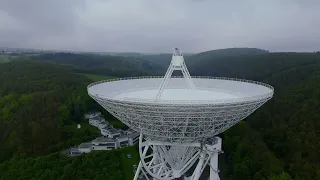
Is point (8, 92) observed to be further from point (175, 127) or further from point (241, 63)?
point (241, 63)

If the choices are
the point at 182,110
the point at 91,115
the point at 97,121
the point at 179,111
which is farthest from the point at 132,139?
the point at 182,110

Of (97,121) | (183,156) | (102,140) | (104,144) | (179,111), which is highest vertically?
(179,111)

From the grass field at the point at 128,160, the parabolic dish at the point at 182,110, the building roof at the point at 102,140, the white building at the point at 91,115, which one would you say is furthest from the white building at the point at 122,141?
the parabolic dish at the point at 182,110

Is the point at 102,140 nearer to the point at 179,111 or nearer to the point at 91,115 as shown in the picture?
the point at 91,115

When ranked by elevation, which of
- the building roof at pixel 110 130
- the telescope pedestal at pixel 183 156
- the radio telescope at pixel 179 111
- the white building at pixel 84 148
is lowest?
the white building at pixel 84 148

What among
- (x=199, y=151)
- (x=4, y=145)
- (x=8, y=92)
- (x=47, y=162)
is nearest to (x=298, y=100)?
(x=199, y=151)

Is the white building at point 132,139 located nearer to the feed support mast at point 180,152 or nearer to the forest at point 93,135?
the forest at point 93,135
